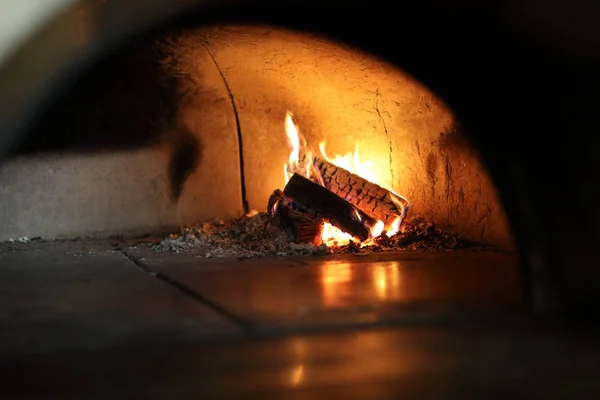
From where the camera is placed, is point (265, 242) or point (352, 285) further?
point (265, 242)

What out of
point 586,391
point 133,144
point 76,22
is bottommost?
point 586,391

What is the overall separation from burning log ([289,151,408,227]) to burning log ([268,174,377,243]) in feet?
0.38

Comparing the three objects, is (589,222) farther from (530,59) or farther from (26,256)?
(26,256)

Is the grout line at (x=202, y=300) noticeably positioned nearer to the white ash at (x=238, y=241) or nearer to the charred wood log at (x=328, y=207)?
the white ash at (x=238, y=241)

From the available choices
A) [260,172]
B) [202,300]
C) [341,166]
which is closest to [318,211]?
[341,166]

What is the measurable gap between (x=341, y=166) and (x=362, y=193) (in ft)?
1.74

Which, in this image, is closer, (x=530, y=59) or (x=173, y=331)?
(x=173, y=331)

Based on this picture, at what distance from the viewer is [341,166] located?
5.61 m

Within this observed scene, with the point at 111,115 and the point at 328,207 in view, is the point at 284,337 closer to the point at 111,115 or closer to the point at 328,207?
the point at 328,207

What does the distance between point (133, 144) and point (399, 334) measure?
364cm

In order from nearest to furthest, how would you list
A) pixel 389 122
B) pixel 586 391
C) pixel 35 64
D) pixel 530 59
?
pixel 586 391, pixel 530 59, pixel 35 64, pixel 389 122

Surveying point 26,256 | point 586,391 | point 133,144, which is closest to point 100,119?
point 133,144

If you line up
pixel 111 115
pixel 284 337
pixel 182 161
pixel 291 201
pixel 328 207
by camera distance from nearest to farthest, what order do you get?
pixel 284 337 → pixel 328 207 → pixel 291 201 → pixel 111 115 → pixel 182 161

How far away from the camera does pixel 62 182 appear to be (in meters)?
5.69
